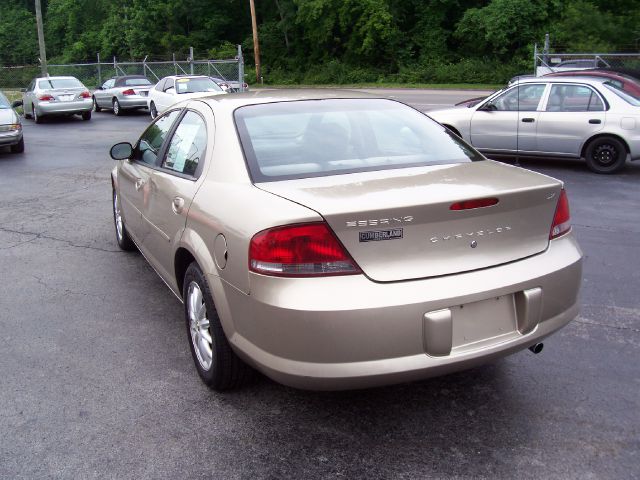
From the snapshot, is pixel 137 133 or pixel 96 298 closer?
pixel 96 298

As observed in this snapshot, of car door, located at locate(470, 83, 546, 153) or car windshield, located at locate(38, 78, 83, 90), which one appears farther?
car windshield, located at locate(38, 78, 83, 90)

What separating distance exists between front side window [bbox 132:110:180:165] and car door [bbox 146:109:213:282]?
0.68 feet

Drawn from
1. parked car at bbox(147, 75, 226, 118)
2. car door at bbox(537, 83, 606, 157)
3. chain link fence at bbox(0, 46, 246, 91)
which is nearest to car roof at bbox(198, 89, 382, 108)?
car door at bbox(537, 83, 606, 157)

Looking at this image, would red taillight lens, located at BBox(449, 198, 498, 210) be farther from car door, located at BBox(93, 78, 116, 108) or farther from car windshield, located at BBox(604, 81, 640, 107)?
car door, located at BBox(93, 78, 116, 108)

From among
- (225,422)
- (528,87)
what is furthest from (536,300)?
(528,87)

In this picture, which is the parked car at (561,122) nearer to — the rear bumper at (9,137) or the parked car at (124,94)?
the rear bumper at (9,137)

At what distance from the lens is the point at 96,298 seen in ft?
17.2

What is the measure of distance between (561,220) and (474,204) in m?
0.73

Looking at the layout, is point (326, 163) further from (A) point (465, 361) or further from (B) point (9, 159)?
(B) point (9, 159)

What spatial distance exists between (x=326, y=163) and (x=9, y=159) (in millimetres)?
11855

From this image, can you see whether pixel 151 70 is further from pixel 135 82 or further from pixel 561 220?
pixel 561 220

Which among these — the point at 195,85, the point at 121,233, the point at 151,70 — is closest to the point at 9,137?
the point at 195,85

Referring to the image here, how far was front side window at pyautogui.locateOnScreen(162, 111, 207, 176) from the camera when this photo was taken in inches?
157

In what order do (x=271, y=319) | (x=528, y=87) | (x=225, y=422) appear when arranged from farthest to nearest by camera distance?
(x=528, y=87)
(x=225, y=422)
(x=271, y=319)
